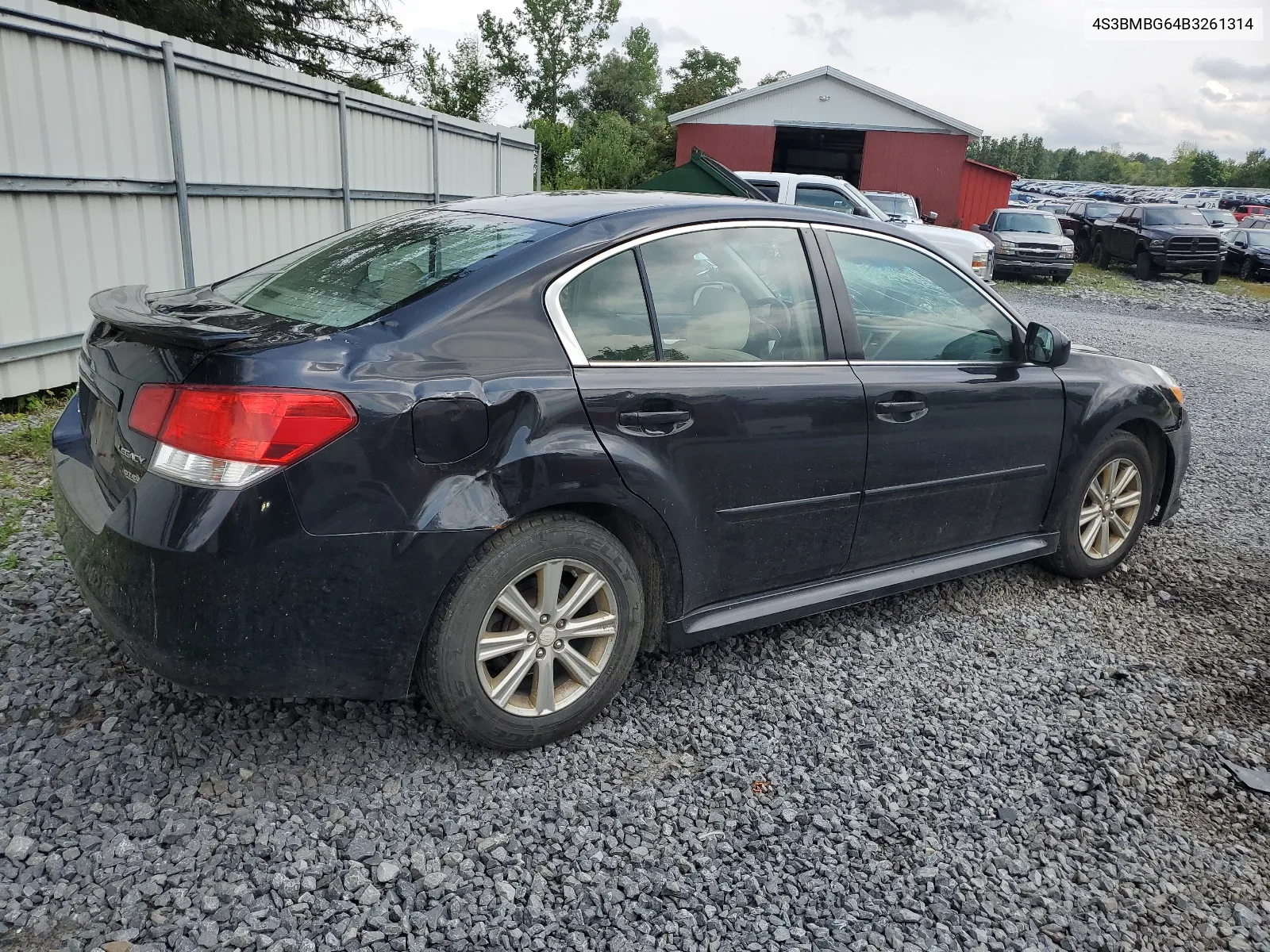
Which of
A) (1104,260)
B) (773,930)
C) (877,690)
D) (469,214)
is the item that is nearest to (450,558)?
(773,930)

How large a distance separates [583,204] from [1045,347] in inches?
78.3

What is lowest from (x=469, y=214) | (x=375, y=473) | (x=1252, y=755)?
(x=1252, y=755)

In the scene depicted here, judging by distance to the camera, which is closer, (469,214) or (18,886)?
(18,886)

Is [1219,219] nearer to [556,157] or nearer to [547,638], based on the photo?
[556,157]

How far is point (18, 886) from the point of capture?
7.38 ft

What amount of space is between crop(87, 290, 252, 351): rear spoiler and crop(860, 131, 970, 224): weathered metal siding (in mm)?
28675

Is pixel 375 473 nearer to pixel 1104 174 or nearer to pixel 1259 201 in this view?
pixel 1259 201

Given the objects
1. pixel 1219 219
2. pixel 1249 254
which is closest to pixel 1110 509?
pixel 1249 254

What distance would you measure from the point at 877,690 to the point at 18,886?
2593 millimetres

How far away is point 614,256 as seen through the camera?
303 cm

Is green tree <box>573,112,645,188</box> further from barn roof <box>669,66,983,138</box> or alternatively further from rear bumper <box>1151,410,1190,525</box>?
rear bumper <box>1151,410,1190,525</box>

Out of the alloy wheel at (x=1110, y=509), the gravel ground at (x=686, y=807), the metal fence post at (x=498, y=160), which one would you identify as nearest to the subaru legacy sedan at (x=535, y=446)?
the gravel ground at (x=686, y=807)

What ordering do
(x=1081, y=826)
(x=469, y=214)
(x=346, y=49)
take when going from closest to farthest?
(x=1081, y=826)
(x=469, y=214)
(x=346, y=49)

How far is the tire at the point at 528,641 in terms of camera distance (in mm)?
2662
